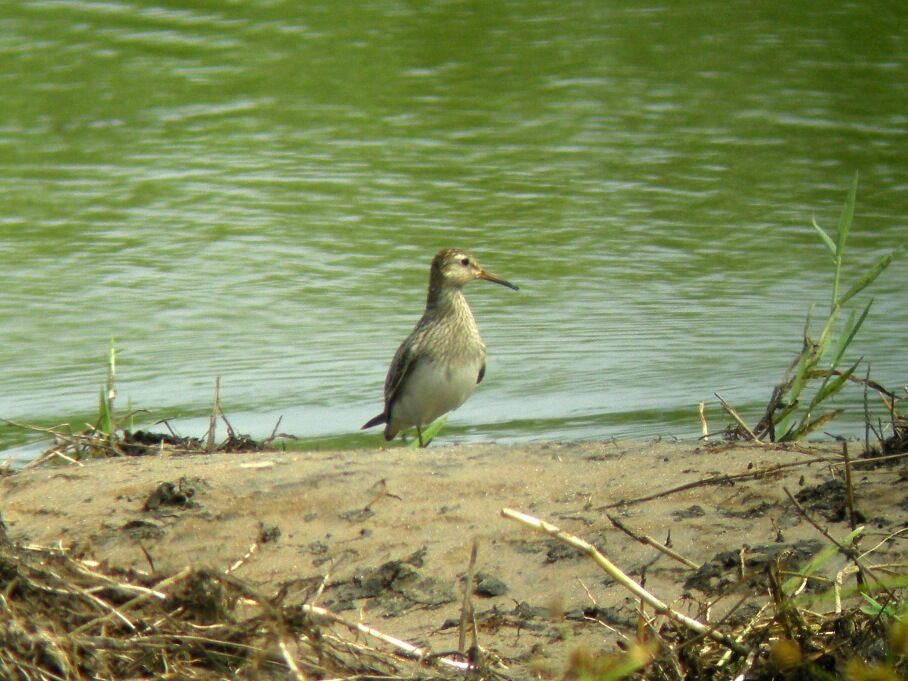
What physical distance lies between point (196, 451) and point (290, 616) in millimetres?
2908

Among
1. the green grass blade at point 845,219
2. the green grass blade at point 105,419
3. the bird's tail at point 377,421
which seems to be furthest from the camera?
the bird's tail at point 377,421

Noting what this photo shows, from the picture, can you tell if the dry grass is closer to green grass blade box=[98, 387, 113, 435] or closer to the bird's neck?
green grass blade box=[98, 387, 113, 435]

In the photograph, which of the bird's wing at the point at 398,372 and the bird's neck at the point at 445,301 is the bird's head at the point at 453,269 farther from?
the bird's wing at the point at 398,372

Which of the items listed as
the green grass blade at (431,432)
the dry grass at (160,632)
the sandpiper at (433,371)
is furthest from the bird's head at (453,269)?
the dry grass at (160,632)

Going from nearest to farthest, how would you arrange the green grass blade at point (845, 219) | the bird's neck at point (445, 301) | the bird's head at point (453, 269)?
the green grass blade at point (845, 219) < the bird's neck at point (445, 301) < the bird's head at point (453, 269)

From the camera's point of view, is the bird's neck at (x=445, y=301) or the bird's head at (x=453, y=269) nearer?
the bird's neck at (x=445, y=301)

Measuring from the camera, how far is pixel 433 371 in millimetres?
7996

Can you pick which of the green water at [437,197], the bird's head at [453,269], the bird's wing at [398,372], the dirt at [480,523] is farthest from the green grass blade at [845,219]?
the bird's head at [453,269]

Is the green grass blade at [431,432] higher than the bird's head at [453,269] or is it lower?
lower

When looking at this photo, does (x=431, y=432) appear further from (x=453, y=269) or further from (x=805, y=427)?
(x=805, y=427)

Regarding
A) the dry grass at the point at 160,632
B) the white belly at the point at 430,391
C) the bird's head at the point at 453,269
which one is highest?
the dry grass at the point at 160,632

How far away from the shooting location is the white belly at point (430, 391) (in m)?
8.00

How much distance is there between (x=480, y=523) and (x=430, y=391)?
8.24 feet

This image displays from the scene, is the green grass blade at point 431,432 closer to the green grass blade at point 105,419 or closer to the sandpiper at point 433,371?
the sandpiper at point 433,371
